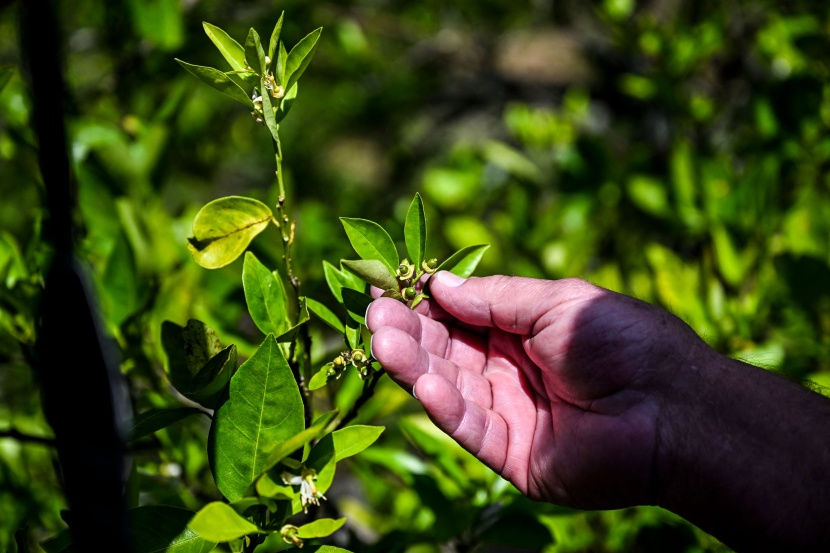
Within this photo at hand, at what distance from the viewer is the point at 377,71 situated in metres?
2.96

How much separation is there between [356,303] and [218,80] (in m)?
0.29

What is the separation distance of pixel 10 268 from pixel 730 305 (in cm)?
134

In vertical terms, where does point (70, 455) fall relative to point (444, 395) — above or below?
above

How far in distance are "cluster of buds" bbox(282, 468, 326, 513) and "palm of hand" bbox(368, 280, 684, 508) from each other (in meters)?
0.23

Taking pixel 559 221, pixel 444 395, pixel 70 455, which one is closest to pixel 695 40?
pixel 559 221

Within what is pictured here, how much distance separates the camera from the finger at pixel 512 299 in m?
0.96

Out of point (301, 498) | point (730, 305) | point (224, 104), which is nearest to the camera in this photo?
point (301, 498)

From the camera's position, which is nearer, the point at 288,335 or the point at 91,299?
the point at 91,299

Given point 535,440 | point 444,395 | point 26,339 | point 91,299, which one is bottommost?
point 535,440

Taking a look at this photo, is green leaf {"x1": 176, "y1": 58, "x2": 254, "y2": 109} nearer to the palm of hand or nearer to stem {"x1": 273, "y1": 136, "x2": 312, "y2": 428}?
stem {"x1": 273, "y1": 136, "x2": 312, "y2": 428}

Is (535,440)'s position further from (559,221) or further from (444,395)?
(559,221)

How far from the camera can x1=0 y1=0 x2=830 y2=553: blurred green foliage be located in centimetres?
112

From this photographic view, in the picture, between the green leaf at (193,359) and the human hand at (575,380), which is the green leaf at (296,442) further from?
the human hand at (575,380)

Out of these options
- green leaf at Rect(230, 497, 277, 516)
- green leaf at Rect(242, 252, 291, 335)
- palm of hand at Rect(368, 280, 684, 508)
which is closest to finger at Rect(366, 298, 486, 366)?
palm of hand at Rect(368, 280, 684, 508)
